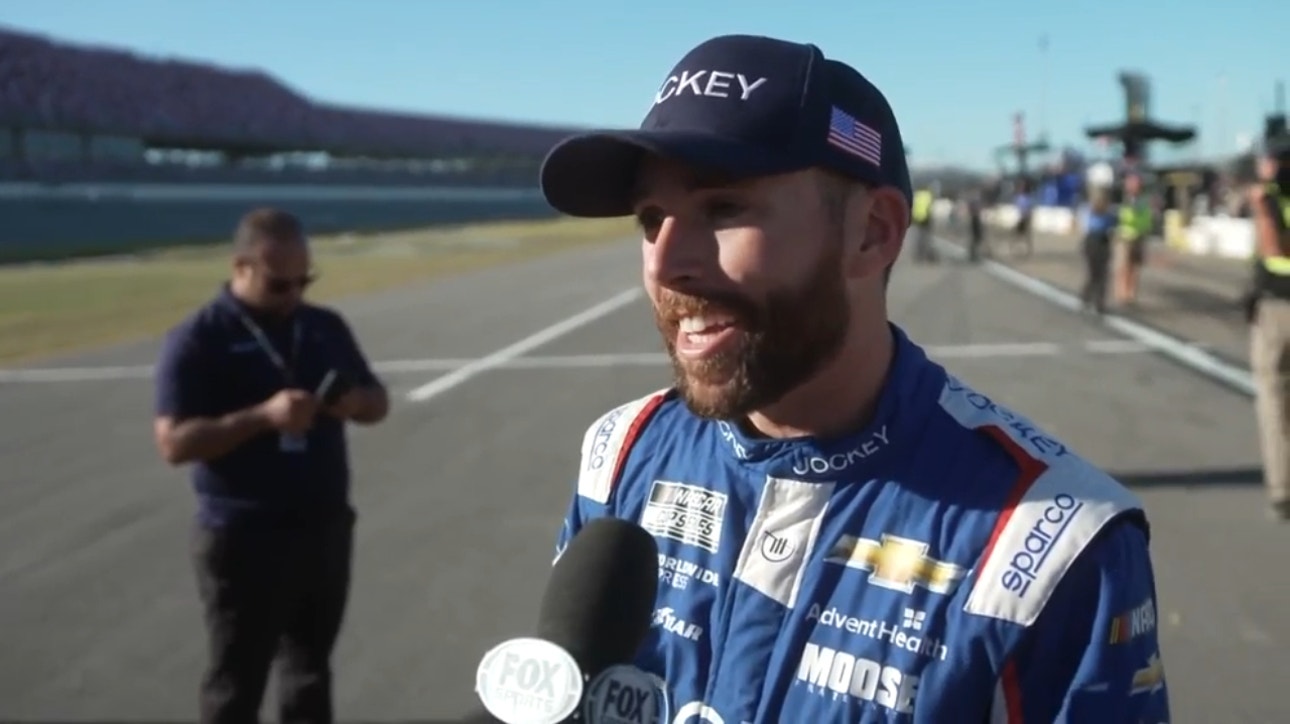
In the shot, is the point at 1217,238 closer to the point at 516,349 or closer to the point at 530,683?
the point at 516,349

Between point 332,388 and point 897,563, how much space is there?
3262 mm

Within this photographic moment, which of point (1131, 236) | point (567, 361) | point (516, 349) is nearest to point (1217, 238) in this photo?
point (1131, 236)

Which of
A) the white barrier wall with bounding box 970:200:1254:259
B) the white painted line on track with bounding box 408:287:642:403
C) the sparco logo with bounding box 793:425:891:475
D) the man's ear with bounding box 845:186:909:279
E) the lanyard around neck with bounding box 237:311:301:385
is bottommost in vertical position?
the white painted line on track with bounding box 408:287:642:403

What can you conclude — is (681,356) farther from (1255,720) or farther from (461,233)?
(461,233)

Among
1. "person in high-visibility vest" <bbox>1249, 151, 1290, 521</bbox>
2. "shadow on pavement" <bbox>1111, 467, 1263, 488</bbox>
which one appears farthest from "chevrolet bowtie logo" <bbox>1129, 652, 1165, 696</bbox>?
"shadow on pavement" <bbox>1111, 467, 1263, 488</bbox>

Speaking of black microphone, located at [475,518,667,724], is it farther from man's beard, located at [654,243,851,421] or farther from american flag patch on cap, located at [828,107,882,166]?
american flag patch on cap, located at [828,107,882,166]

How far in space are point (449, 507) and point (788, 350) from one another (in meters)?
7.16

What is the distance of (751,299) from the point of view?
184 cm

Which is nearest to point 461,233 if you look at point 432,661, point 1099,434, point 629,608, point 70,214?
point 70,214

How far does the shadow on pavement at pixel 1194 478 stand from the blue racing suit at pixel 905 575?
7309 mm

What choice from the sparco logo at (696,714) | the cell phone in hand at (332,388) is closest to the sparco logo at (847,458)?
the sparco logo at (696,714)

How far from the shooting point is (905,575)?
1779 mm

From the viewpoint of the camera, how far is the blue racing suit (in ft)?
5.56

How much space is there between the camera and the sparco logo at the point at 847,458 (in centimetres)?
190
